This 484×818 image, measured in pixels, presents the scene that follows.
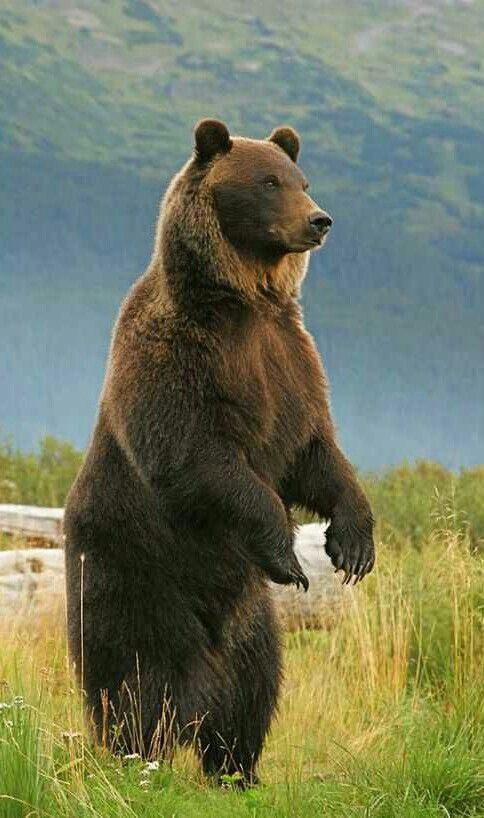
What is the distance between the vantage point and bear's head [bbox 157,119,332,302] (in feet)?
18.8

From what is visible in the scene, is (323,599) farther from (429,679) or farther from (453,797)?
(453,797)

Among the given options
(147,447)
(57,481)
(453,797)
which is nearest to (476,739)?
(453,797)

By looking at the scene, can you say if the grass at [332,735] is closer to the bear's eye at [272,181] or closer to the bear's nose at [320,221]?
the bear's nose at [320,221]

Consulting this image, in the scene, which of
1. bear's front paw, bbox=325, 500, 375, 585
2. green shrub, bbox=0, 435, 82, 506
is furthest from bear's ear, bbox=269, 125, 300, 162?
green shrub, bbox=0, 435, 82, 506

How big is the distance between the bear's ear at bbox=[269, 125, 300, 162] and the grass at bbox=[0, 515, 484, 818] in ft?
6.64

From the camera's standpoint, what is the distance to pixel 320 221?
→ 18.5ft

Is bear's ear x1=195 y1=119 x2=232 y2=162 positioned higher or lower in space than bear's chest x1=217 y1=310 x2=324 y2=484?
higher

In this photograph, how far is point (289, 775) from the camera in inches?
205

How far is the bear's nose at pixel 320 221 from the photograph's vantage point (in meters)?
5.63

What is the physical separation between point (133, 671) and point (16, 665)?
1.76ft

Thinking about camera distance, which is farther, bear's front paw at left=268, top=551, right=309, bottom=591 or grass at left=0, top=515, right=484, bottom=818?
bear's front paw at left=268, top=551, right=309, bottom=591

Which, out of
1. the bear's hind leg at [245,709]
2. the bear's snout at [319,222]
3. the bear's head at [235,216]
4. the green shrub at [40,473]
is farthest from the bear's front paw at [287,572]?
the green shrub at [40,473]

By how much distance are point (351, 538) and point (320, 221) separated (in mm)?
1355

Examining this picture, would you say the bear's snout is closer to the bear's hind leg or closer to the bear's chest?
the bear's chest
